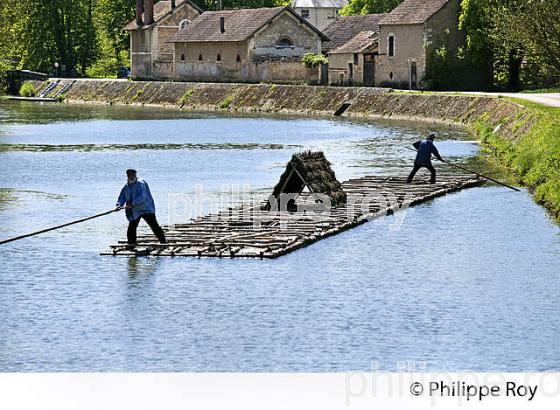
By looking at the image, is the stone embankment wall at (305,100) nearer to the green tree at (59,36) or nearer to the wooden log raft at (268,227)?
the green tree at (59,36)

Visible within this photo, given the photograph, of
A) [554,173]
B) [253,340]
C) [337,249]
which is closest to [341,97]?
[554,173]

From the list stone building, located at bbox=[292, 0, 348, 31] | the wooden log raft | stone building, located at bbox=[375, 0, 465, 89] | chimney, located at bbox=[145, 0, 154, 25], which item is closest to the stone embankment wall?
stone building, located at bbox=[375, 0, 465, 89]

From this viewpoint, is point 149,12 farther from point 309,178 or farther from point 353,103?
point 309,178

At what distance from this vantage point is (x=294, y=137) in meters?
66.8

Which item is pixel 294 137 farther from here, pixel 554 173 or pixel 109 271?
pixel 109 271

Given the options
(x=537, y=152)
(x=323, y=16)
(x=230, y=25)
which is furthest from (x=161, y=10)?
(x=537, y=152)

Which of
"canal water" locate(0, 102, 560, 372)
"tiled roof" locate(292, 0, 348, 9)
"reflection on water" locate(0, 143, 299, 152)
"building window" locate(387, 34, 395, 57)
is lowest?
"canal water" locate(0, 102, 560, 372)

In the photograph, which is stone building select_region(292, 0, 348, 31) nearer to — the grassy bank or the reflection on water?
the reflection on water

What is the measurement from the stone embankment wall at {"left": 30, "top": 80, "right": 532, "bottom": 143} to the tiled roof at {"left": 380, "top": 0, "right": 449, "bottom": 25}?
5.43m

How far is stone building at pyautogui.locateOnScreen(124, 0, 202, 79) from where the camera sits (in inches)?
4638

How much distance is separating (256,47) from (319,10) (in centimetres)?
5197

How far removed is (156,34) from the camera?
388 ft

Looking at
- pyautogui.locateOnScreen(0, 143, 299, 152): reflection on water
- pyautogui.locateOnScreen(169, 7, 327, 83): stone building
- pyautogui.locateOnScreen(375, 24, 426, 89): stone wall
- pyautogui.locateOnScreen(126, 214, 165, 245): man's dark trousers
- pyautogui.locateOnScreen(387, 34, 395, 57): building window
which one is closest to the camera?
pyautogui.locateOnScreen(126, 214, 165, 245): man's dark trousers
